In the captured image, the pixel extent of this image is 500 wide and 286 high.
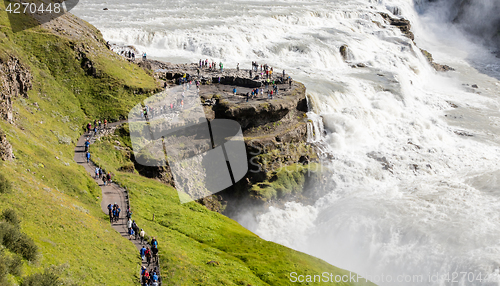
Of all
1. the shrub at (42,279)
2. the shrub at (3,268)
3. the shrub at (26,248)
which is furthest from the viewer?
the shrub at (26,248)

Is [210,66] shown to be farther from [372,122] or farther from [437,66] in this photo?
[437,66]

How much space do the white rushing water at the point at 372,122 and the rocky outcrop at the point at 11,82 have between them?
1031 inches

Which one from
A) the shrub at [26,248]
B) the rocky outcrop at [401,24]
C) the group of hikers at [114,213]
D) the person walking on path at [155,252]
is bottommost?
the person walking on path at [155,252]

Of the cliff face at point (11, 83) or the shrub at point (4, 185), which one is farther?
the cliff face at point (11, 83)

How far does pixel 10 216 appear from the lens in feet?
62.3

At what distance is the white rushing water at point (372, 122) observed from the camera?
3781 centimetres

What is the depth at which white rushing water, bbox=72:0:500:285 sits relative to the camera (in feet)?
124

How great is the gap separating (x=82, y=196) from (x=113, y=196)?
280 centimetres

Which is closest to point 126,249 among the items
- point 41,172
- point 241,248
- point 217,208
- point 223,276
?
point 223,276

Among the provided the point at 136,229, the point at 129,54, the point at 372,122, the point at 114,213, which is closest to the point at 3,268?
the point at 136,229

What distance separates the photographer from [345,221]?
41.9 m

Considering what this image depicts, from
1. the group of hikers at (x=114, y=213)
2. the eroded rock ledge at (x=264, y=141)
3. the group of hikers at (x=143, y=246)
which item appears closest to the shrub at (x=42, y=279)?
the group of hikers at (x=143, y=246)

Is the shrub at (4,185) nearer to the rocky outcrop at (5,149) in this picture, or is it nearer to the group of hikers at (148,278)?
the rocky outcrop at (5,149)

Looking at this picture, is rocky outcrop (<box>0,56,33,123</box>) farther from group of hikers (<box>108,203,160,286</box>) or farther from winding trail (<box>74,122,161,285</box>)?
group of hikers (<box>108,203,160,286</box>)
